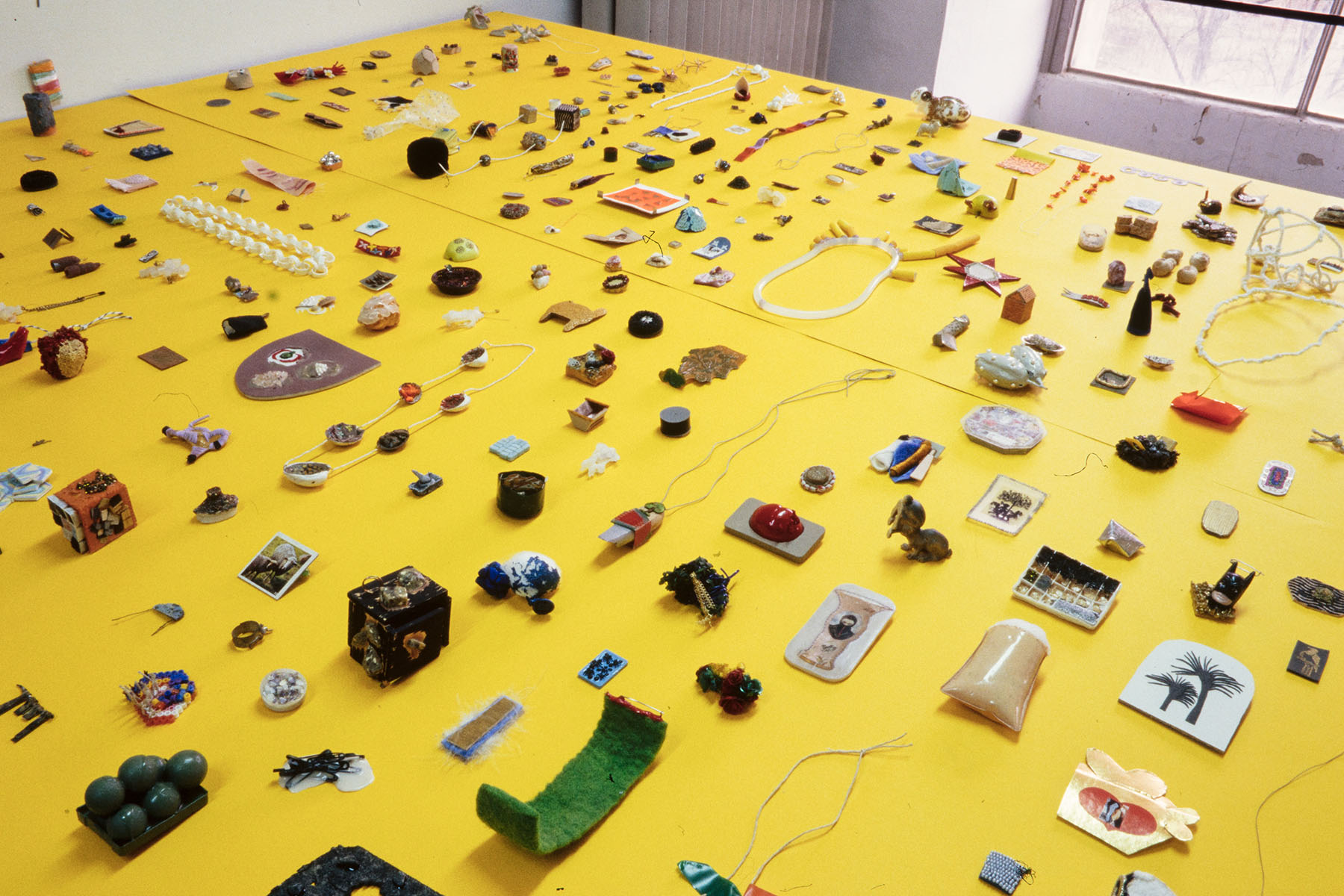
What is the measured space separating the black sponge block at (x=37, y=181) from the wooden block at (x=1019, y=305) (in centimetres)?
411

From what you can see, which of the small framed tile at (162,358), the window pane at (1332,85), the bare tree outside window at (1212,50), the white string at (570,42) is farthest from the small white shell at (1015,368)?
the window pane at (1332,85)

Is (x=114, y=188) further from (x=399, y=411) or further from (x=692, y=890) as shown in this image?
(x=692, y=890)

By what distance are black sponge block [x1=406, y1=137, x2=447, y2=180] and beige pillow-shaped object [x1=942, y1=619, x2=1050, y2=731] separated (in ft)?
11.2

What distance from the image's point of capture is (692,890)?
5.70 feet

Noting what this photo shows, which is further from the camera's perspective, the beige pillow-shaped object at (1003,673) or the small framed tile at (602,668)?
the small framed tile at (602,668)

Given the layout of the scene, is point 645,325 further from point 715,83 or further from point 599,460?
point 715,83

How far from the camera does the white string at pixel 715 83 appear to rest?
5539 mm

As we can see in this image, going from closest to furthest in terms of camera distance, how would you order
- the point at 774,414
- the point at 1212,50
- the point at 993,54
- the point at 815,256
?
1. the point at 774,414
2. the point at 815,256
3. the point at 993,54
4. the point at 1212,50

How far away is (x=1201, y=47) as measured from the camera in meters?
7.83

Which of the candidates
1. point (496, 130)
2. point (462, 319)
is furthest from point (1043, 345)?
point (496, 130)

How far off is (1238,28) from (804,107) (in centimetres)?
453

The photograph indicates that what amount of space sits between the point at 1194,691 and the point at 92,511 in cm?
262

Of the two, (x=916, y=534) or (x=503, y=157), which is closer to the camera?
(x=916, y=534)

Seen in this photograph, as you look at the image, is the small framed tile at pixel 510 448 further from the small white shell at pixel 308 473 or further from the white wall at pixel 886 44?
the white wall at pixel 886 44
